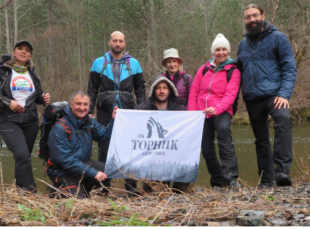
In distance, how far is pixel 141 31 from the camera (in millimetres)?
20469

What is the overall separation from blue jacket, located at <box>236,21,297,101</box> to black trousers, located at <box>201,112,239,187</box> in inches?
22.6

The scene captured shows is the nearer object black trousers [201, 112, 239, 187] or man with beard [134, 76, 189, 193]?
black trousers [201, 112, 239, 187]

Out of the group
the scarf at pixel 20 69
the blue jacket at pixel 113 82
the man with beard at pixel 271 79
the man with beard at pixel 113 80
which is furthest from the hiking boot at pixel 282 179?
the scarf at pixel 20 69

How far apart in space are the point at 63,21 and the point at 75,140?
25997 mm

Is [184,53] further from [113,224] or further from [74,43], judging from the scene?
[113,224]

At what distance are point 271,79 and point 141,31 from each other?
1671cm

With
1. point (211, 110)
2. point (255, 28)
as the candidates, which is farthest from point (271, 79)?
point (211, 110)

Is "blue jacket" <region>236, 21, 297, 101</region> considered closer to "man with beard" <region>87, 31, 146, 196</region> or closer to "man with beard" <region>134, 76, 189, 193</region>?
"man with beard" <region>134, 76, 189, 193</region>

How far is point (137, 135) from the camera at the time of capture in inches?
198

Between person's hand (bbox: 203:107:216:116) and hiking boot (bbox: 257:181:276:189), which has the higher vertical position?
person's hand (bbox: 203:107:216:116)

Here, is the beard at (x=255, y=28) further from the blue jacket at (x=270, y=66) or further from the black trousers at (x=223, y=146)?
the black trousers at (x=223, y=146)

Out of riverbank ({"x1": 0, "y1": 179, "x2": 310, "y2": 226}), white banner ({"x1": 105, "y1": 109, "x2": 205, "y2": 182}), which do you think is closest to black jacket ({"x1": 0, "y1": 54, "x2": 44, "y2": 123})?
white banner ({"x1": 105, "y1": 109, "x2": 205, "y2": 182})

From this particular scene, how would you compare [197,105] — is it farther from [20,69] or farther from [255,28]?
[20,69]

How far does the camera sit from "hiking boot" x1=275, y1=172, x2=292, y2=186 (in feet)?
15.2
